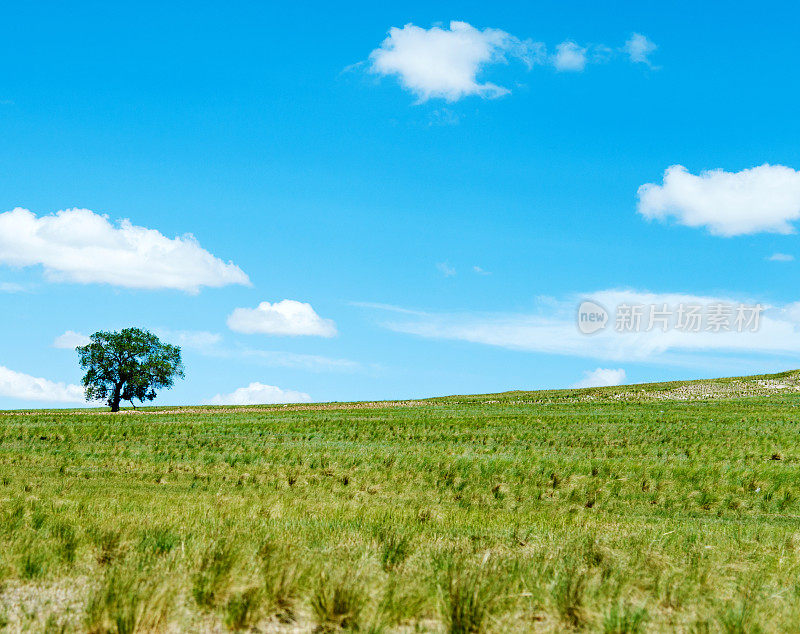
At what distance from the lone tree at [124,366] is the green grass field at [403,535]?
53188 mm

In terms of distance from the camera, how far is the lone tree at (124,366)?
79.0 m

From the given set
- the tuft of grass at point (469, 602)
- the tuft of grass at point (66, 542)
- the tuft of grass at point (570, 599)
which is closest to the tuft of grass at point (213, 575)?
the tuft of grass at point (66, 542)

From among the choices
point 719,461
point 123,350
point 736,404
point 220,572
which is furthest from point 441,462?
point 123,350

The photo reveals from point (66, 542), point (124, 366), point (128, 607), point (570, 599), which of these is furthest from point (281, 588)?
point (124, 366)

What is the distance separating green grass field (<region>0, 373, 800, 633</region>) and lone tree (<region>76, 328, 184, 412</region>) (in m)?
53.2

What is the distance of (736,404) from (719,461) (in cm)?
3395

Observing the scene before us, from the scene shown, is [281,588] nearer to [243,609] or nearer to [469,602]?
[243,609]

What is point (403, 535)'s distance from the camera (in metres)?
8.99

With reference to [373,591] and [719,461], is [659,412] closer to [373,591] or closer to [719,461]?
[719,461]

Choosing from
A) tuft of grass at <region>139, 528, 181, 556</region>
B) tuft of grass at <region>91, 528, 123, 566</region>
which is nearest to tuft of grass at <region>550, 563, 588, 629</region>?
tuft of grass at <region>139, 528, 181, 556</region>

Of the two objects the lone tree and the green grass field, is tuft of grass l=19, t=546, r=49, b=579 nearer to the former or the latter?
the green grass field

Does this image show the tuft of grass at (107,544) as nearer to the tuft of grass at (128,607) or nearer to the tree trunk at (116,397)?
the tuft of grass at (128,607)

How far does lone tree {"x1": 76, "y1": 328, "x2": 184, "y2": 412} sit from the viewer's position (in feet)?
259

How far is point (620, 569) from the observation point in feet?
24.3
